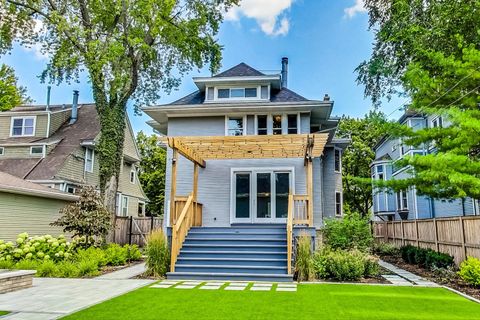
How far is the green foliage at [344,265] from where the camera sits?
9164 mm

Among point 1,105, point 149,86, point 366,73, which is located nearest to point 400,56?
point 366,73

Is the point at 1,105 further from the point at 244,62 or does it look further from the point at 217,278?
the point at 217,278

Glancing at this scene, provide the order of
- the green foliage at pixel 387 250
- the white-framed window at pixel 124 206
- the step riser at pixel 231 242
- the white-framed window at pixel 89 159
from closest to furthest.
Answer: the step riser at pixel 231 242 → the green foliage at pixel 387 250 → the white-framed window at pixel 89 159 → the white-framed window at pixel 124 206

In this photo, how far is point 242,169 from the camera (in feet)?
45.6

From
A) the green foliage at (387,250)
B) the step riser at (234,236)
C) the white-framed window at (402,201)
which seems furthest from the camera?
the white-framed window at (402,201)

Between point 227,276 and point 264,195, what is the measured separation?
476 cm

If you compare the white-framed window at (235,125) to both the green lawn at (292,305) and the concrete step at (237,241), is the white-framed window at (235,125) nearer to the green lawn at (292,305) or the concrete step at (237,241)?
the concrete step at (237,241)

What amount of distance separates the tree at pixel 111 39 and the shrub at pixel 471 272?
442 inches

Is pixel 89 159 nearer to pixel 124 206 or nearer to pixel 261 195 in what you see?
pixel 124 206

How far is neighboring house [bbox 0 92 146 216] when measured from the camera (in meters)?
18.9

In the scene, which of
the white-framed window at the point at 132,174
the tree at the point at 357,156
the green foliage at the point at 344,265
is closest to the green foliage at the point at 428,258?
the green foliage at the point at 344,265

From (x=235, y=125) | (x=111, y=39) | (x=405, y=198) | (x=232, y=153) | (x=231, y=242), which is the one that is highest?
(x=111, y=39)

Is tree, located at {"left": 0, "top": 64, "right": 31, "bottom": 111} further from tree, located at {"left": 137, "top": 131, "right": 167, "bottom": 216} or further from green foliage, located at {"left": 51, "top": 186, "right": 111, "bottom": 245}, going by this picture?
green foliage, located at {"left": 51, "top": 186, "right": 111, "bottom": 245}

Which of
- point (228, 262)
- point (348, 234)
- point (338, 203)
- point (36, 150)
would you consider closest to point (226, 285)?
point (228, 262)
